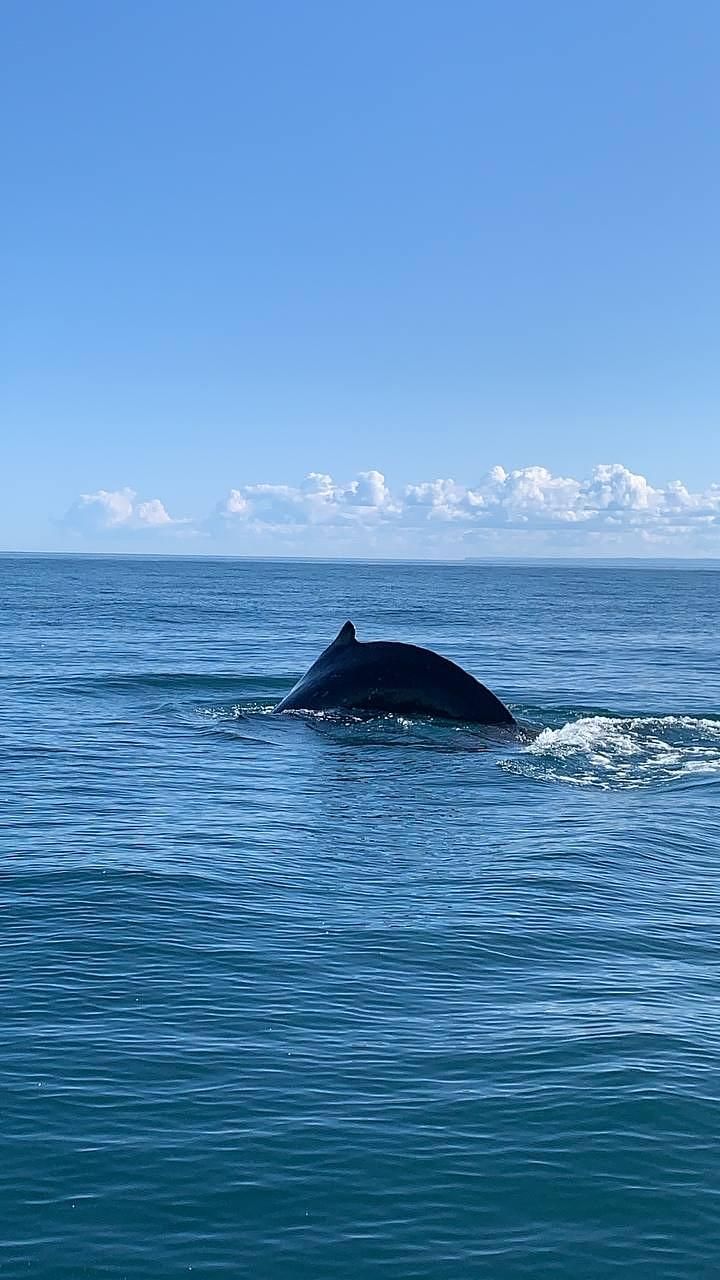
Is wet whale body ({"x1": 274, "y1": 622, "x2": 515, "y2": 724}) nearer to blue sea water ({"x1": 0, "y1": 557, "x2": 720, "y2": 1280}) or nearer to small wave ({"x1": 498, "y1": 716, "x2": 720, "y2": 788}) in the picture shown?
blue sea water ({"x1": 0, "y1": 557, "x2": 720, "y2": 1280})

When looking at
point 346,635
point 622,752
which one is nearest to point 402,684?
point 346,635

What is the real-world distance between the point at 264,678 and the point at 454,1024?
2236 centimetres

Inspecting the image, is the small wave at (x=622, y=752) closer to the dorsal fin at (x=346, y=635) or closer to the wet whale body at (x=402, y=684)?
the wet whale body at (x=402, y=684)

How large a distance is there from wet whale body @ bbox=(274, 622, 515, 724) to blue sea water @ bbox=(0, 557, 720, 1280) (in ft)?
1.50

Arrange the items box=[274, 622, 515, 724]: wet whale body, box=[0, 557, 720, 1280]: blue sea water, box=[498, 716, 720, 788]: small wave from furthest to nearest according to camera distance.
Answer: box=[274, 622, 515, 724]: wet whale body → box=[498, 716, 720, 788]: small wave → box=[0, 557, 720, 1280]: blue sea water

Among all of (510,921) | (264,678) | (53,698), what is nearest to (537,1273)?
(510,921)

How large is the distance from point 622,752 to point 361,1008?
1194 cm

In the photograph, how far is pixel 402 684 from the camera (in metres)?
20.4

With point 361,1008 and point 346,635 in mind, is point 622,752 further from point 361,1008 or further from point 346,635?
point 361,1008

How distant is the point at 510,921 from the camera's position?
1074 cm

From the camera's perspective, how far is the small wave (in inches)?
702

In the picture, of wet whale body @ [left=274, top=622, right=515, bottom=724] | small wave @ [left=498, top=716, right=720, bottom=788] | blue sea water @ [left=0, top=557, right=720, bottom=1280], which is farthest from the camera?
wet whale body @ [left=274, top=622, right=515, bottom=724]

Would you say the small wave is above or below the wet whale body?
below

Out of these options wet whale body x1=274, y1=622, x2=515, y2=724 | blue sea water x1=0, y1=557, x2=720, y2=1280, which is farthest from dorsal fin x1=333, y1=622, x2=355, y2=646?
blue sea water x1=0, y1=557, x2=720, y2=1280
